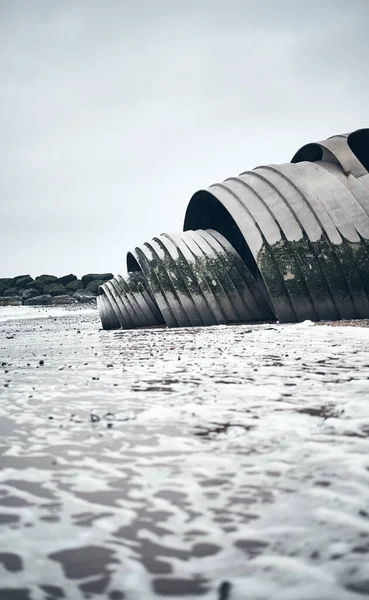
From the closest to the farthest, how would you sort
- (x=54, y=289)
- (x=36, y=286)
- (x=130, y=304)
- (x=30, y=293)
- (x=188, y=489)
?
(x=188, y=489) → (x=130, y=304) → (x=30, y=293) → (x=54, y=289) → (x=36, y=286)

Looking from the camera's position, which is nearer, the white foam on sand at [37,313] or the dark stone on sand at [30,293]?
the white foam on sand at [37,313]

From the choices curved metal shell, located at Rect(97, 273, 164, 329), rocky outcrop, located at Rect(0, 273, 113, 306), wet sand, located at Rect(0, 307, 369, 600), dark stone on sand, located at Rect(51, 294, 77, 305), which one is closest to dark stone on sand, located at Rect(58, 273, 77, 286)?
rocky outcrop, located at Rect(0, 273, 113, 306)

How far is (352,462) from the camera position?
1.64m

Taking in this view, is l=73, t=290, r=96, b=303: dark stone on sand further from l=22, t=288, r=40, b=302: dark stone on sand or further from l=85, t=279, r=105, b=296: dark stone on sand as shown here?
l=22, t=288, r=40, b=302: dark stone on sand

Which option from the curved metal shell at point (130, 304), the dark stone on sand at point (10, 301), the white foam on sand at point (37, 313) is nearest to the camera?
the curved metal shell at point (130, 304)

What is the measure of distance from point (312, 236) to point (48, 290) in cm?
3829

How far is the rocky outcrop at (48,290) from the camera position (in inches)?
1549

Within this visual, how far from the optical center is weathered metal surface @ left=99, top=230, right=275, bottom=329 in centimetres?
884

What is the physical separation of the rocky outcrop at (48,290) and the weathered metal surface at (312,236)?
32.0m

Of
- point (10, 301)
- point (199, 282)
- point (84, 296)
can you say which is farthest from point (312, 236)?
point (10, 301)

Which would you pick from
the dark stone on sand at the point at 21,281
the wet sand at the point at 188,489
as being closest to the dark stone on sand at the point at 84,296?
the dark stone on sand at the point at 21,281

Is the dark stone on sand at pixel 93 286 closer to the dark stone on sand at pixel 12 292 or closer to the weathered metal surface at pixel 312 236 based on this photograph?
the dark stone on sand at pixel 12 292

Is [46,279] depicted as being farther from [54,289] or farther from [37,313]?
[37,313]

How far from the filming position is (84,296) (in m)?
41.8
